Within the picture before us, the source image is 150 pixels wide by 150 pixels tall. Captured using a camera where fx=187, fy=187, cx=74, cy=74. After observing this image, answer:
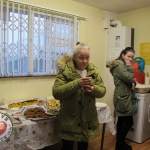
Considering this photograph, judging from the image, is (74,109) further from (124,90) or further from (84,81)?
(124,90)

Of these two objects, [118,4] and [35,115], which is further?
[118,4]

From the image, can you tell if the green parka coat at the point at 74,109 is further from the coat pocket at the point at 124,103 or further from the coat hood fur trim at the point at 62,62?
the coat pocket at the point at 124,103

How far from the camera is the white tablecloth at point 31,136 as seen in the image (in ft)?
5.07

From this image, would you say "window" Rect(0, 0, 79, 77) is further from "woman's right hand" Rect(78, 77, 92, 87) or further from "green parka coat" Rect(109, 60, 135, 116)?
"woman's right hand" Rect(78, 77, 92, 87)

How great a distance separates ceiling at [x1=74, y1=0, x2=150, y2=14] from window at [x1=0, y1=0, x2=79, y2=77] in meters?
0.50

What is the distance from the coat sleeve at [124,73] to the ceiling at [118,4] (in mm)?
1260

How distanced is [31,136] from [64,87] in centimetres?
55

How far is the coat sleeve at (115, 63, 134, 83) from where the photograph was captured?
7.39 feet

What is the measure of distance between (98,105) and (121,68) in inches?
21.4

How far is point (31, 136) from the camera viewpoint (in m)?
1.65

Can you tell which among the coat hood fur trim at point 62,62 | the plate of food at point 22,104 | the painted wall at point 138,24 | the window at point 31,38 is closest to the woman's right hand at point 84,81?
the coat hood fur trim at point 62,62

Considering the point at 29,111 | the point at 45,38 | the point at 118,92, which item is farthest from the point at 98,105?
the point at 45,38

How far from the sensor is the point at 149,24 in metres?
3.22

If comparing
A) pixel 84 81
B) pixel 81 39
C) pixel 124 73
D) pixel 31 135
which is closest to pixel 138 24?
pixel 81 39
